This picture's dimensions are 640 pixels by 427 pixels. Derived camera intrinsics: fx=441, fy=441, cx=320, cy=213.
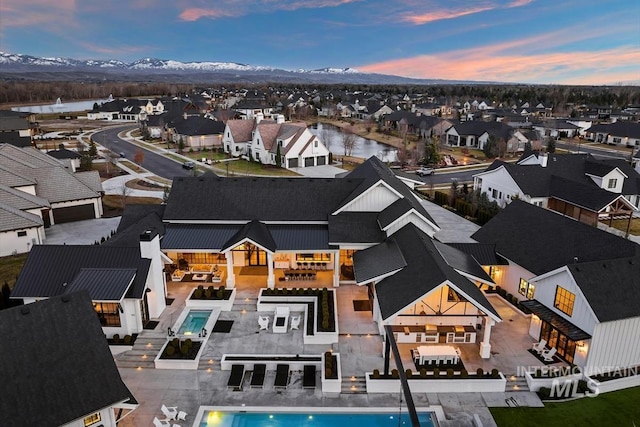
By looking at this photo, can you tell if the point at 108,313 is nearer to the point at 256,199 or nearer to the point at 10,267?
the point at 256,199

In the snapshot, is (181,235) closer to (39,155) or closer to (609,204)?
(39,155)

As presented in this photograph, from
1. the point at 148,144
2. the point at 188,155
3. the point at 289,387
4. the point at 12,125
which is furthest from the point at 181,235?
the point at 12,125

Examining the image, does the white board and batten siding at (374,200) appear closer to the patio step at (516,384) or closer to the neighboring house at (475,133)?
the patio step at (516,384)

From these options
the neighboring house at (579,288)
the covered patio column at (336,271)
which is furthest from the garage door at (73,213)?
the neighboring house at (579,288)

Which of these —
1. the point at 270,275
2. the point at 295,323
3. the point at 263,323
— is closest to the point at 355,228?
the point at 270,275

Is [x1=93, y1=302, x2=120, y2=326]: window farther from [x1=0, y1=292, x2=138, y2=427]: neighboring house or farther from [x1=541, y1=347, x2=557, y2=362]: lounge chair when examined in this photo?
[x1=541, y1=347, x2=557, y2=362]: lounge chair
